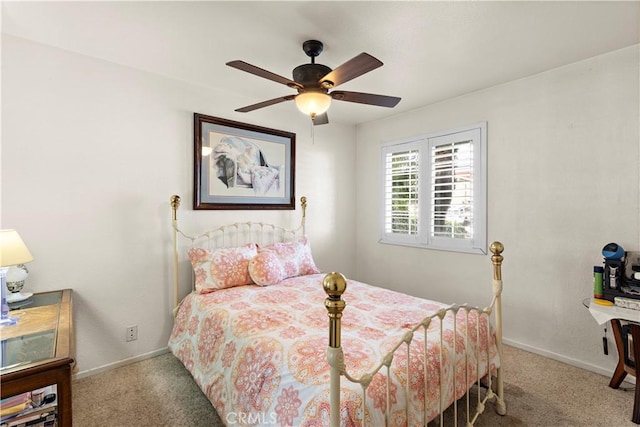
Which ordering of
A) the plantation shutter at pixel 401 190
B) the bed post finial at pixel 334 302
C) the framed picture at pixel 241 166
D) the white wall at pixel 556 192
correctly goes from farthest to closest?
the plantation shutter at pixel 401 190 → the framed picture at pixel 241 166 → the white wall at pixel 556 192 → the bed post finial at pixel 334 302

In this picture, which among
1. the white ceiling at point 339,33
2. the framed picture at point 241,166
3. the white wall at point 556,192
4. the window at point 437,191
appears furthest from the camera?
the window at point 437,191

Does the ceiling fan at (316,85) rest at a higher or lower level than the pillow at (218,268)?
higher

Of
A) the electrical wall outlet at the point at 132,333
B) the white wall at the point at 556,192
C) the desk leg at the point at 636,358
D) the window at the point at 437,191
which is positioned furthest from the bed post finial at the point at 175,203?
the desk leg at the point at 636,358

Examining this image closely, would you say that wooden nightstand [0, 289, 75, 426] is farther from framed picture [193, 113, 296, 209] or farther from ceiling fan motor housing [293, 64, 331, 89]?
ceiling fan motor housing [293, 64, 331, 89]

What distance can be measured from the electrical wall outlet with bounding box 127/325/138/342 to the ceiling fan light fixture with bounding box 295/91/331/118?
7.69 ft

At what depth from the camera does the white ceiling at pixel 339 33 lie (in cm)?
183

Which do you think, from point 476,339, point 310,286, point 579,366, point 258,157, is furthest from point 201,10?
point 579,366

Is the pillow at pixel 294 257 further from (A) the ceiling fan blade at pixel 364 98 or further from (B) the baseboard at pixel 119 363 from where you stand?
(A) the ceiling fan blade at pixel 364 98

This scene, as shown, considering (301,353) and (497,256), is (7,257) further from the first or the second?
(497,256)

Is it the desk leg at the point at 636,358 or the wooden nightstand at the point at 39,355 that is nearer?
the wooden nightstand at the point at 39,355

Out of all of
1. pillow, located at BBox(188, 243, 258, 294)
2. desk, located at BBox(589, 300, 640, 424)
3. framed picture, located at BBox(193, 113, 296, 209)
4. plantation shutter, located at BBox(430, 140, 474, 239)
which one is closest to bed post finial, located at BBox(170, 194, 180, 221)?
framed picture, located at BBox(193, 113, 296, 209)

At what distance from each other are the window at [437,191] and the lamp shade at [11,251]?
135 inches

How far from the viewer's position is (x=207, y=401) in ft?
6.98

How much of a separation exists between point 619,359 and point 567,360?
0.46 metres
